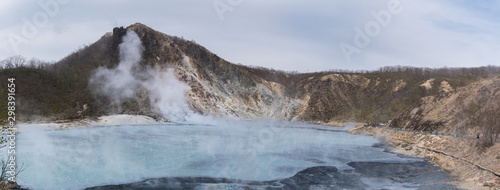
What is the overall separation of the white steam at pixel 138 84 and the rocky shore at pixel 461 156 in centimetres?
5111

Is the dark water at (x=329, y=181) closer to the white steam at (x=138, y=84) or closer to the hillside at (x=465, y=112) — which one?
the hillside at (x=465, y=112)

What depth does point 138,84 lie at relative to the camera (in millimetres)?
87062

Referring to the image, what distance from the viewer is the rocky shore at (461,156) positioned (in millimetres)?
22312

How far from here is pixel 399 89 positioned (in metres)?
126

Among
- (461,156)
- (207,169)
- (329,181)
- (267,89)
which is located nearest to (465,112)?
(461,156)

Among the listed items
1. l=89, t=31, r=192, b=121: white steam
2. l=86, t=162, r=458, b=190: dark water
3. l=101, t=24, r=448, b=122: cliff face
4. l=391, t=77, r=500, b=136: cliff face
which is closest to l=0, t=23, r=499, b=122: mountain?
l=101, t=24, r=448, b=122: cliff face

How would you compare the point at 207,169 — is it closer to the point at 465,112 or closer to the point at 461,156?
the point at 461,156

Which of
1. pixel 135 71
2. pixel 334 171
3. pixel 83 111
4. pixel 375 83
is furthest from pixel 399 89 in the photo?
pixel 334 171

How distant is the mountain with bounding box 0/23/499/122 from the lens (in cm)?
7544

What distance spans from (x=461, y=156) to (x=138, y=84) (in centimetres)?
7295

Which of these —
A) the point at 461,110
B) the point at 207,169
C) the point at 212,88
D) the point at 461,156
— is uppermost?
the point at 212,88

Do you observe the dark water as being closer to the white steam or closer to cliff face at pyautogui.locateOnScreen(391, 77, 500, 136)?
cliff face at pyautogui.locateOnScreen(391, 77, 500, 136)

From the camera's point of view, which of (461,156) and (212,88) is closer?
(461,156)

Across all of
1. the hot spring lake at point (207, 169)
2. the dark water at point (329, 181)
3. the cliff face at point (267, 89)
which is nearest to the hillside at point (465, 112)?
the hot spring lake at point (207, 169)
